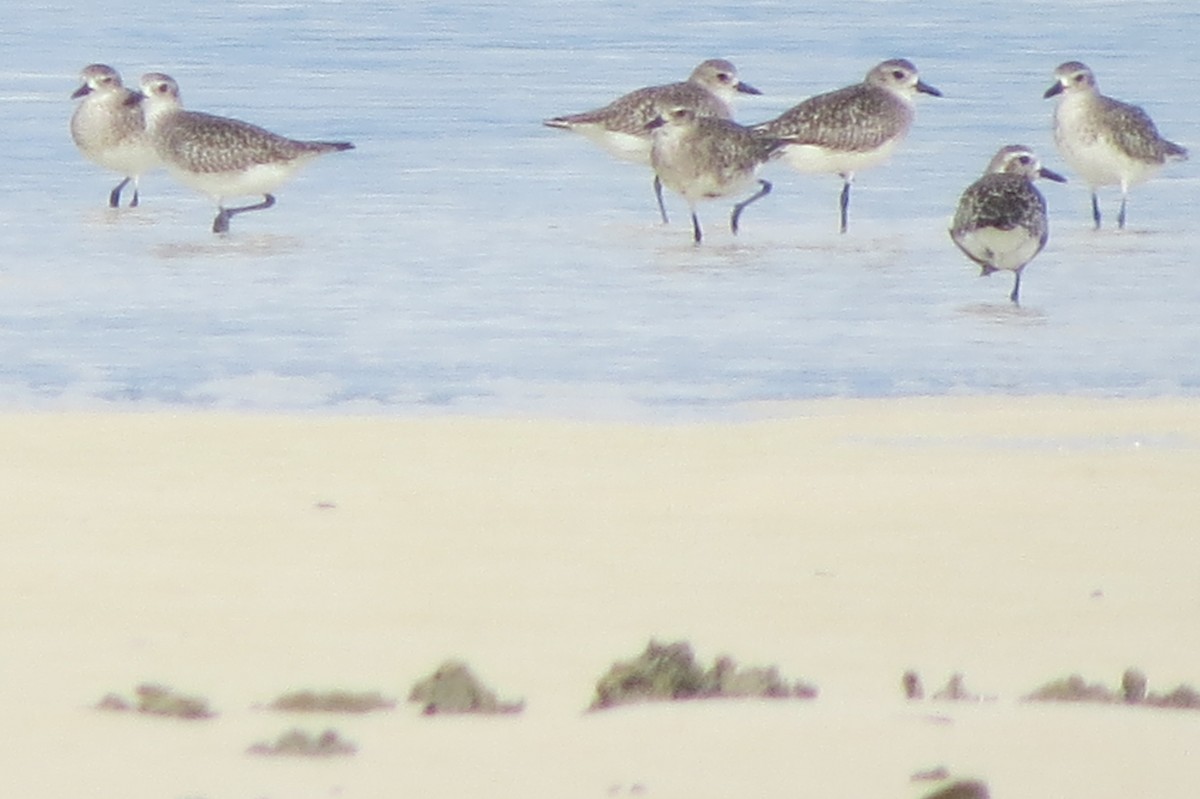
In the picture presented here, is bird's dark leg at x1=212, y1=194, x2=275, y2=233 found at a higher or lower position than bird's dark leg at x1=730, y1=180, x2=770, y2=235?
lower

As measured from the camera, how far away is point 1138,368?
10.3 meters

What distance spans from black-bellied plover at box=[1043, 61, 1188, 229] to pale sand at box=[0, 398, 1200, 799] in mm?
5535

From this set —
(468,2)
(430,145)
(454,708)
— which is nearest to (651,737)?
(454,708)

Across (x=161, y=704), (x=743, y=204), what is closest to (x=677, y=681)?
(x=161, y=704)

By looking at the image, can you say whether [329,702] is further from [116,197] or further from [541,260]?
[116,197]

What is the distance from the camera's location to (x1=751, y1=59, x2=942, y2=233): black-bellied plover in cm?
1498

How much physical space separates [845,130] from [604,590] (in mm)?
8851

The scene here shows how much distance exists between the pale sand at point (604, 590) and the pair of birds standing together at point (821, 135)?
4.91m

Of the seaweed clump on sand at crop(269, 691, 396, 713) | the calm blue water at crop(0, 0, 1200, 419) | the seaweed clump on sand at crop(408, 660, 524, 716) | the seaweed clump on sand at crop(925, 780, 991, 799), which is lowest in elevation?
the seaweed clump on sand at crop(269, 691, 396, 713)

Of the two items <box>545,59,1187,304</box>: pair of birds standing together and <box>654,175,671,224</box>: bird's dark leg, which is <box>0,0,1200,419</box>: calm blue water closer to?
<box>654,175,671,224</box>: bird's dark leg

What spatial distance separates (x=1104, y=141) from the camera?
14.9 m

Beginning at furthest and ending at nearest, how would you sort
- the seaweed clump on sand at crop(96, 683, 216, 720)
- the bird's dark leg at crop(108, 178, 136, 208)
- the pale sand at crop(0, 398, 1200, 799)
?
the bird's dark leg at crop(108, 178, 136, 208) → the seaweed clump on sand at crop(96, 683, 216, 720) → the pale sand at crop(0, 398, 1200, 799)

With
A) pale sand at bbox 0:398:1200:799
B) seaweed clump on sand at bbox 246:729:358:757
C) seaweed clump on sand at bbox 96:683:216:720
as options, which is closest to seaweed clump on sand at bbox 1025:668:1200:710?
pale sand at bbox 0:398:1200:799

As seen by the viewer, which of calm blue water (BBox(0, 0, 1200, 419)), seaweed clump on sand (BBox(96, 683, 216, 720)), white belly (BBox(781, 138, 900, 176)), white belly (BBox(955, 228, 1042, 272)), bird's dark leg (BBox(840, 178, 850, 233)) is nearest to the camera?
seaweed clump on sand (BBox(96, 683, 216, 720))
